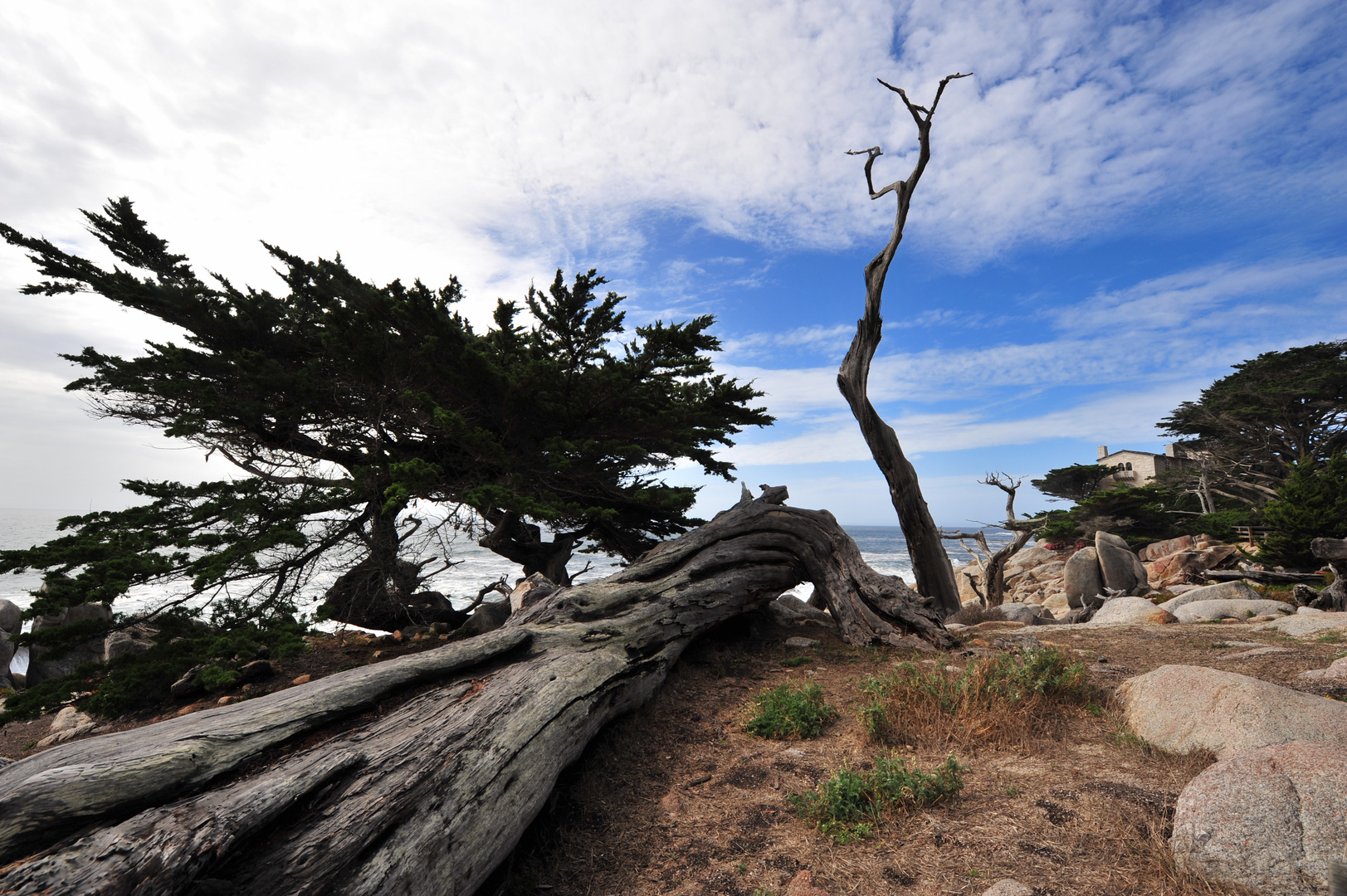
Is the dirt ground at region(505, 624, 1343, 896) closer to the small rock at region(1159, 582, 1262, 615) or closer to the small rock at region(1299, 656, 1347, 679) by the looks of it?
the small rock at region(1299, 656, 1347, 679)

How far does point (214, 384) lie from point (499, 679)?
8.54m

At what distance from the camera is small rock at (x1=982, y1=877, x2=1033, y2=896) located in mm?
2643

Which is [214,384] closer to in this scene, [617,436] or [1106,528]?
[617,436]

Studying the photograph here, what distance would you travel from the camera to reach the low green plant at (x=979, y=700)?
4.46 metres

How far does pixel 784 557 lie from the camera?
849 centimetres

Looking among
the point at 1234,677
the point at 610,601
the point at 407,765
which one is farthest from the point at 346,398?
the point at 1234,677

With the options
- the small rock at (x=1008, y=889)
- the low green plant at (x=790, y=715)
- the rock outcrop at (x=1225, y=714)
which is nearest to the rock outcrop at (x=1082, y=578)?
the rock outcrop at (x=1225, y=714)

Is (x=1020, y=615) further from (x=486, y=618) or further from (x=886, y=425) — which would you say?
(x=486, y=618)

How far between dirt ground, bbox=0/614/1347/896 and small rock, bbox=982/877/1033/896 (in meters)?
0.09

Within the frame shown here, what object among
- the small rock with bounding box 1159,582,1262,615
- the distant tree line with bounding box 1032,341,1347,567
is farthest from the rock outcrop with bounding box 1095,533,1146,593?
the distant tree line with bounding box 1032,341,1347,567

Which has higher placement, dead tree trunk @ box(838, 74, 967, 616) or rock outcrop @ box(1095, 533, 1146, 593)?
dead tree trunk @ box(838, 74, 967, 616)

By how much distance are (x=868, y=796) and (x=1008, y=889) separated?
3.12ft

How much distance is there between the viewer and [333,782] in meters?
2.75

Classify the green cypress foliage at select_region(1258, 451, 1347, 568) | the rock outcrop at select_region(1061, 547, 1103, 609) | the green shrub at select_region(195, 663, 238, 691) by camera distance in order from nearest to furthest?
the green shrub at select_region(195, 663, 238, 691) → the green cypress foliage at select_region(1258, 451, 1347, 568) → the rock outcrop at select_region(1061, 547, 1103, 609)
